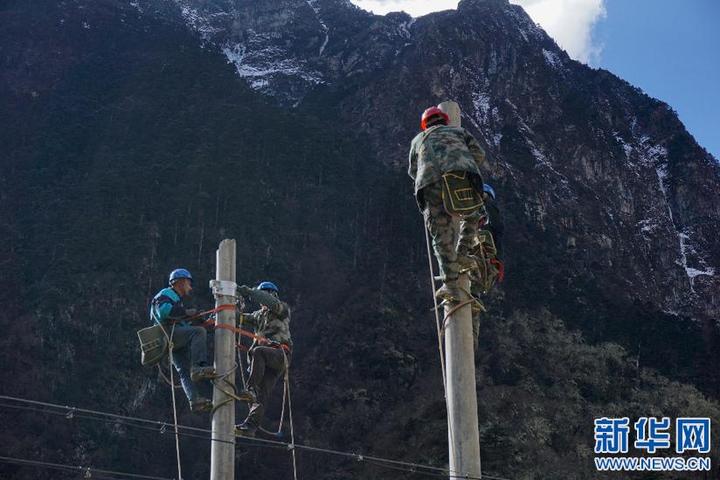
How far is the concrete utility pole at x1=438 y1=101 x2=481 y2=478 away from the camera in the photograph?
5160 millimetres

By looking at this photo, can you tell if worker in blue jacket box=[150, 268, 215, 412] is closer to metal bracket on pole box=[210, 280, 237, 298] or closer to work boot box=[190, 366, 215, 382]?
work boot box=[190, 366, 215, 382]

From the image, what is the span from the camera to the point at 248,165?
177ft

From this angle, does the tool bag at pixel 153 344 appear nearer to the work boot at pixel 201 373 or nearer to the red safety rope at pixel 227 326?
the red safety rope at pixel 227 326

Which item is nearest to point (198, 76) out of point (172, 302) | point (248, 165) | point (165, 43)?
point (165, 43)

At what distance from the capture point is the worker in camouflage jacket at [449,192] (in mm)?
5711

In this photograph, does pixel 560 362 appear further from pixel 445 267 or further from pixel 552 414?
pixel 445 267

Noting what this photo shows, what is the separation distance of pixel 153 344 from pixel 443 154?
3341mm

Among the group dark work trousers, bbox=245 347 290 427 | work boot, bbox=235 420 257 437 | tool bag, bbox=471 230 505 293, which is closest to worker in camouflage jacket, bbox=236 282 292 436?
dark work trousers, bbox=245 347 290 427

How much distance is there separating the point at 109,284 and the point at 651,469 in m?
25.3

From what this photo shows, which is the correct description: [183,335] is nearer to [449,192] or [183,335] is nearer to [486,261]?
[486,261]

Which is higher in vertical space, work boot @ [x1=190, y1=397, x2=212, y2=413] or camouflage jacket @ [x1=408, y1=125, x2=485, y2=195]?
camouflage jacket @ [x1=408, y1=125, x2=485, y2=195]

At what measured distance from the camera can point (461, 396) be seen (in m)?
5.23

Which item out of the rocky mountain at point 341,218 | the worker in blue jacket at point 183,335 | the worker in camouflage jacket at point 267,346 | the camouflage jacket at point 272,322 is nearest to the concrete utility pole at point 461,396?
the worker in blue jacket at point 183,335

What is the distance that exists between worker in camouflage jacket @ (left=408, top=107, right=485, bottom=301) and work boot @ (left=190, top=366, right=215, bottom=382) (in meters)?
2.33
